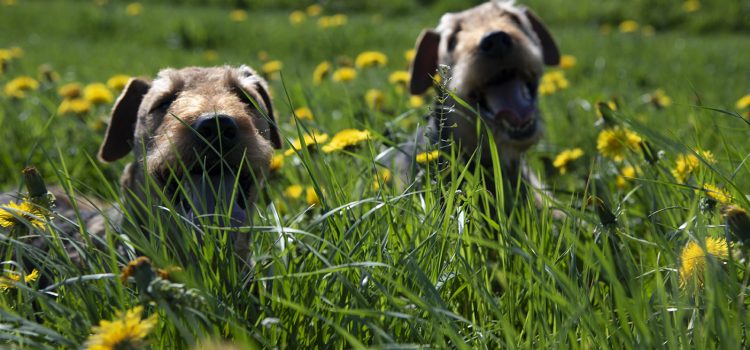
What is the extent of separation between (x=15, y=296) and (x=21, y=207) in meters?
0.25

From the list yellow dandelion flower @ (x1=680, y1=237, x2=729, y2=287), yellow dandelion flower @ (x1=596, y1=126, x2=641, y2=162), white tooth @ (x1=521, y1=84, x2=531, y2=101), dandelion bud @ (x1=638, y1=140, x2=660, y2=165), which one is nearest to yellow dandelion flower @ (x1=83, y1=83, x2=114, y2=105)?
white tooth @ (x1=521, y1=84, x2=531, y2=101)

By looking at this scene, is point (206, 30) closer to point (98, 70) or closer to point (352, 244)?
point (98, 70)

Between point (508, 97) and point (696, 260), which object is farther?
point (508, 97)

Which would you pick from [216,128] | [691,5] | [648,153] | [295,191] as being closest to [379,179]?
[216,128]

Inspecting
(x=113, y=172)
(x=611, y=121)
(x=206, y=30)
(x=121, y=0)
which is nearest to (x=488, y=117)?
(x=611, y=121)

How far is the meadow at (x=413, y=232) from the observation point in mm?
1605

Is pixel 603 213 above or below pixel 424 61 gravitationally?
above

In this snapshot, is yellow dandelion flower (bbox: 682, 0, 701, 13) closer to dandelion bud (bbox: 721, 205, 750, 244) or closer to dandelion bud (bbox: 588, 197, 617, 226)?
dandelion bud (bbox: 588, 197, 617, 226)

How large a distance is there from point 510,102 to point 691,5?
10313mm

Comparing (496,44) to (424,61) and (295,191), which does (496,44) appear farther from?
(295,191)

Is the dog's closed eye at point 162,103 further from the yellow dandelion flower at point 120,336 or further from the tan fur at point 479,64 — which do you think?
the yellow dandelion flower at point 120,336

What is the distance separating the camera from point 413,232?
2.10 metres

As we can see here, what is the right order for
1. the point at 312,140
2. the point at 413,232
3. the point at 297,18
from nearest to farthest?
the point at 413,232
the point at 312,140
the point at 297,18

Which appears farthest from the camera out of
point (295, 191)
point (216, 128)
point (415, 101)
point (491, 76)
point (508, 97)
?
point (415, 101)
